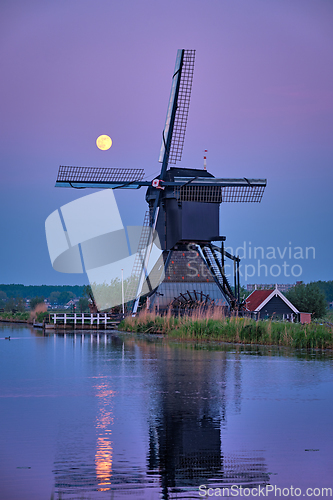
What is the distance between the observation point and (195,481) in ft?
20.7

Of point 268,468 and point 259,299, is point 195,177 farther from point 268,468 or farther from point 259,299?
point 268,468

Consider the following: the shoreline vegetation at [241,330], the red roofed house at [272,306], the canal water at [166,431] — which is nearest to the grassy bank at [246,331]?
the shoreline vegetation at [241,330]

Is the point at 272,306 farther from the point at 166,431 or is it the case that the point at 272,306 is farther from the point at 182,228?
the point at 166,431

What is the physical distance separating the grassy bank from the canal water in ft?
17.6

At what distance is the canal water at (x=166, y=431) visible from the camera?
6.26 metres

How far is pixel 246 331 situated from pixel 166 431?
17.1 m

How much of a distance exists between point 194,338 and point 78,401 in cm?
1641

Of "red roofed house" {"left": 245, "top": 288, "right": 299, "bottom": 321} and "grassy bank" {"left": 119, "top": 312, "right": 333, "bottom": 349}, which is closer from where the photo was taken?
"grassy bank" {"left": 119, "top": 312, "right": 333, "bottom": 349}

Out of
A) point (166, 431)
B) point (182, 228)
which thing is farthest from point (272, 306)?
point (166, 431)

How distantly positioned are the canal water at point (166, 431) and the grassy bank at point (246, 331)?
17.6ft

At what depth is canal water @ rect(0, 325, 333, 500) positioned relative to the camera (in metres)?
6.26

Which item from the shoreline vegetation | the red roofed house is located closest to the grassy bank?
the shoreline vegetation

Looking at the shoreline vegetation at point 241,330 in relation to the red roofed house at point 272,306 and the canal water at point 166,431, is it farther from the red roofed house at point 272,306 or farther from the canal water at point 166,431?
the red roofed house at point 272,306

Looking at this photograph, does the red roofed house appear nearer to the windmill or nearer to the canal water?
the windmill
